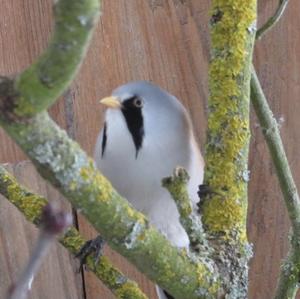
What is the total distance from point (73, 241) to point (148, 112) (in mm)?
271

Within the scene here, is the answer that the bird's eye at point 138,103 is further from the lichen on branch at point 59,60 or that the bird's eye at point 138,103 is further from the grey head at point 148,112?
the lichen on branch at point 59,60

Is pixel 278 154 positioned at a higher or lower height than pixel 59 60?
lower

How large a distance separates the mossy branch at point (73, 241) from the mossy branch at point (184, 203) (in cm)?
28

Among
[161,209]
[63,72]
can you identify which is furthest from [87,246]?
[63,72]

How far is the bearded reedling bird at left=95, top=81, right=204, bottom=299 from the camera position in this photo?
4.19 ft

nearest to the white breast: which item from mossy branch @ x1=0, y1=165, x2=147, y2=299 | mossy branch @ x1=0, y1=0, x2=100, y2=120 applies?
mossy branch @ x1=0, y1=165, x2=147, y2=299

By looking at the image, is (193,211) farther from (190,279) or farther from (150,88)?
(150,88)

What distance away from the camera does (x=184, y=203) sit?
0.84 metres

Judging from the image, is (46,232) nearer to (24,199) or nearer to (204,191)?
(204,191)

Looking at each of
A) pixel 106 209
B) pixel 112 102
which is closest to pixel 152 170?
pixel 112 102

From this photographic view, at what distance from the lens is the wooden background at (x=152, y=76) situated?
1516 millimetres

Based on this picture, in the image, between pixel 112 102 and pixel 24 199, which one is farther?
pixel 112 102

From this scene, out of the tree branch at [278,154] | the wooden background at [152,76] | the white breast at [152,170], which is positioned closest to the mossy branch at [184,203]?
the tree branch at [278,154]

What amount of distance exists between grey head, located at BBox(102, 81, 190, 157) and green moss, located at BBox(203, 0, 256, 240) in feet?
1.07
